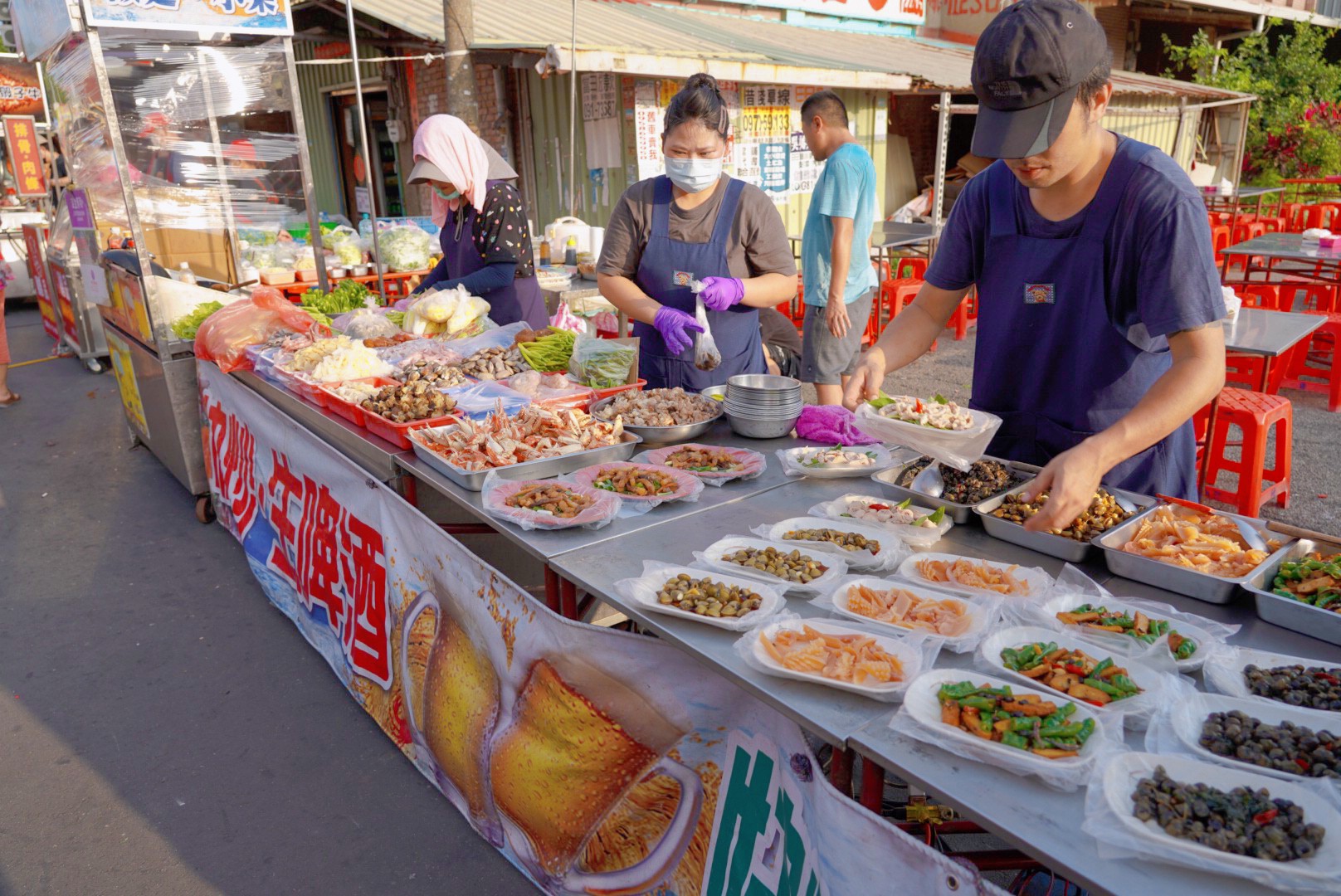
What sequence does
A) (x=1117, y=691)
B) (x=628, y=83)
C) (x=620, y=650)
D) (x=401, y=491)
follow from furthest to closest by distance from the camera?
1. (x=628, y=83)
2. (x=401, y=491)
3. (x=620, y=650)
4. (x=1117, y=691)

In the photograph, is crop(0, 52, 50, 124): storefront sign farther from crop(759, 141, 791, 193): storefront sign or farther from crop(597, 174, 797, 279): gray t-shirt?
crop(597, 174, 797, 279): gray t-shirt

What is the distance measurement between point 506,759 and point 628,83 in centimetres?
744

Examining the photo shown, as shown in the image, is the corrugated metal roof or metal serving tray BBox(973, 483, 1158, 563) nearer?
metal serving tray BBox(973, 483, 1158, 563)

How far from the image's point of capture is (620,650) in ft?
6.55

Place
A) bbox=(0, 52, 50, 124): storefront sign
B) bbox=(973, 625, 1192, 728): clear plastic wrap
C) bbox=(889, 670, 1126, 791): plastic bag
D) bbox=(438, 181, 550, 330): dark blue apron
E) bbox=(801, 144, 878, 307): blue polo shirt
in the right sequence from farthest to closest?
→ bbox=(0, 52, 50, 124): storefront sign
bbox=(801, 144, 878, 307): blue polo shirt
bbox=(438, 181, 550, 330): dark blue apron
bbox=(973, 625, 1192, 728): clear plastic wrap
bbox=(889, 670, 1126, 791): plastic bag

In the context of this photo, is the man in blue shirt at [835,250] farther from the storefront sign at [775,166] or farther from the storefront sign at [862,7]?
the storefront sign at [862,7]

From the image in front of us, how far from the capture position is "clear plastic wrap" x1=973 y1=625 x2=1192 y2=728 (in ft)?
4.63

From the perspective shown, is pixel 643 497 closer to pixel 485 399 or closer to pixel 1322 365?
pixel 485 399

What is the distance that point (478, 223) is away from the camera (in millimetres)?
4176

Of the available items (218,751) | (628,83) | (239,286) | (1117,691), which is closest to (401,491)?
(218,751)

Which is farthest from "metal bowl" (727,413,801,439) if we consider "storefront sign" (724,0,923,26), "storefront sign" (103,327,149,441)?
"storefront sign" (724,0,923,26)

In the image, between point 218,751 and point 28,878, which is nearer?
point 28,878

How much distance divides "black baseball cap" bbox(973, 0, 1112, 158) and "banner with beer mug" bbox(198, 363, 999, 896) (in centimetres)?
129

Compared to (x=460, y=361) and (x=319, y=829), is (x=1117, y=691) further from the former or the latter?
(x=460, y=361)
